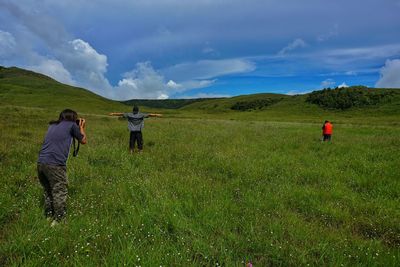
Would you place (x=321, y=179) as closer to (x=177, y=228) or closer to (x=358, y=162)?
(x=358, y=162)

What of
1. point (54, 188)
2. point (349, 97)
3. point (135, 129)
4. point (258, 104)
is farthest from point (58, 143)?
point (258, 104)

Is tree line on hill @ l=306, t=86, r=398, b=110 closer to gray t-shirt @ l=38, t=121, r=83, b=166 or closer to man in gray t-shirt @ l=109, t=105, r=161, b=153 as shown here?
man in gray t-shirt @ l=109, t=105, r=161, b=153

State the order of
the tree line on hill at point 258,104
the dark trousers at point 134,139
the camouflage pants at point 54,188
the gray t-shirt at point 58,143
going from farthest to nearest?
1. the tree line on hill at point 258,104
2. the dark trousers at point 134,139
3. the gray t-shirt at point 58,143
4. the camouflage pants at point 54,188

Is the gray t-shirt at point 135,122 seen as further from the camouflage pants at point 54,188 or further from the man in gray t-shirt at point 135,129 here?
the camouflage pants at point 54,188

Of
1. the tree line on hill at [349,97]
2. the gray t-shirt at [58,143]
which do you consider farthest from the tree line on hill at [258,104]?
the gray t-shirt at [58,143]

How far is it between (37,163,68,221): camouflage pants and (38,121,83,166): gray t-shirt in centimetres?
13

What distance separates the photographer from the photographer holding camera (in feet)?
17.6

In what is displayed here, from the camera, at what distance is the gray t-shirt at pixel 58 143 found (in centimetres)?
552

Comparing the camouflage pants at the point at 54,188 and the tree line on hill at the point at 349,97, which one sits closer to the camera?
the camouflage pants at the point at 54,188

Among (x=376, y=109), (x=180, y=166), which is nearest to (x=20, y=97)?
(x=180, y=166)

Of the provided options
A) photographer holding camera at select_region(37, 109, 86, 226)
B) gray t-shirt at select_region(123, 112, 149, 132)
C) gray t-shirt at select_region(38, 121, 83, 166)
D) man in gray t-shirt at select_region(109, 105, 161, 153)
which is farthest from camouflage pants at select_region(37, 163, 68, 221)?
gray t-shirt at select_region(123, 112, 149, 132)

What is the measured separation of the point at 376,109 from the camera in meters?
86.6

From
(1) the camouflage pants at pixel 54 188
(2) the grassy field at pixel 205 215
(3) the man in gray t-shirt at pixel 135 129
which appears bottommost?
(2) the grassy field at pixel 205 215

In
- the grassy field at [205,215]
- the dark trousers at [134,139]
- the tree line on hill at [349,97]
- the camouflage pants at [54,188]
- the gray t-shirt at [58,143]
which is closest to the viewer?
the grassy field at [205,215]
